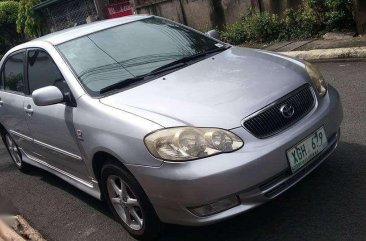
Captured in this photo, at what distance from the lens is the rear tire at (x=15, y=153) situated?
5.79m

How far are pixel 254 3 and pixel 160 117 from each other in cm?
814

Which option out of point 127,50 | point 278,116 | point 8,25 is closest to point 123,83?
point 127,50

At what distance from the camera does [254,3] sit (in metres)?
10.6

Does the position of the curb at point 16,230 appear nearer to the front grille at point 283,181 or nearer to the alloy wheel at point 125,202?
the alloy wheel at point 125,202

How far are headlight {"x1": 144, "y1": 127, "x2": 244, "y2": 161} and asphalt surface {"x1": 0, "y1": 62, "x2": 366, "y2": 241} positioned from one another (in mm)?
764

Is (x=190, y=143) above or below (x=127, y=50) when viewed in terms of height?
below

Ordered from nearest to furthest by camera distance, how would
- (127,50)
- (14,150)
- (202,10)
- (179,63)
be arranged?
1. (179,63)
2. (127,50)
3. (14,150)
4. (202,10)

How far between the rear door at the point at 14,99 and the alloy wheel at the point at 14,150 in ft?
1.01

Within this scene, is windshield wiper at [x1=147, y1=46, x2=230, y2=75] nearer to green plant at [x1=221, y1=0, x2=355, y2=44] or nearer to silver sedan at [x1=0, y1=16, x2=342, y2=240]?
silver sedan at [x1=0, y1=16, x2=342, y2=240]

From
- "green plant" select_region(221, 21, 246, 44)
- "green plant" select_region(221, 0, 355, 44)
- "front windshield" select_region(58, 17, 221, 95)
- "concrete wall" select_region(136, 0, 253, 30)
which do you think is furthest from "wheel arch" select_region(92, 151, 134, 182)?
"concrete wall" select_region(136, 0, 253, 30)

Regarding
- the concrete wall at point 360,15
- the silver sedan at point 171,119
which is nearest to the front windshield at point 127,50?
the silver sedan at point 171,119

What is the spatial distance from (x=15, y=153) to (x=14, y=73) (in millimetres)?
1229

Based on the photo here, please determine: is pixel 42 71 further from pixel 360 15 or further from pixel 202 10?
pixel 202 10

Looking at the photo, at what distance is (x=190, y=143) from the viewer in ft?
9.73
